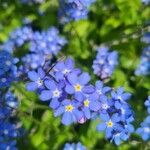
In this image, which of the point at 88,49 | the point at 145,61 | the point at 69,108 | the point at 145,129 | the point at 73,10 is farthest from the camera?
the point at 88,49

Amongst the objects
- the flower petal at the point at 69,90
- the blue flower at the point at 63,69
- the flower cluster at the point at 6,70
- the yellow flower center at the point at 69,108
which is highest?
the flower cluster at the point at 6,70

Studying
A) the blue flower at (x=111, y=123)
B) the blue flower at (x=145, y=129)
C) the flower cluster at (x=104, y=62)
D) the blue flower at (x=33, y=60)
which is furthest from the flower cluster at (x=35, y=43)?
the blue flower at (x=111, y=123)

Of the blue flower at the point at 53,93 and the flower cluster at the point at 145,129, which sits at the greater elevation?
the flower cluster at the point at 145,129

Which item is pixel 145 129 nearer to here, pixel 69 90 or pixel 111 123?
pixel 111 123

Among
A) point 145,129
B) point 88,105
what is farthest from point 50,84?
point 145,129

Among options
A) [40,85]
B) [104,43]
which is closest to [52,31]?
[104,43]

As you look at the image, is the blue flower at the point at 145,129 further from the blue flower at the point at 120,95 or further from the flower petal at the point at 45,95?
the flower petal at the point at 45,95

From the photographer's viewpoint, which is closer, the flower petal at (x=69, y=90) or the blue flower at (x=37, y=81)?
the flower petal at (x=69, y=90)
